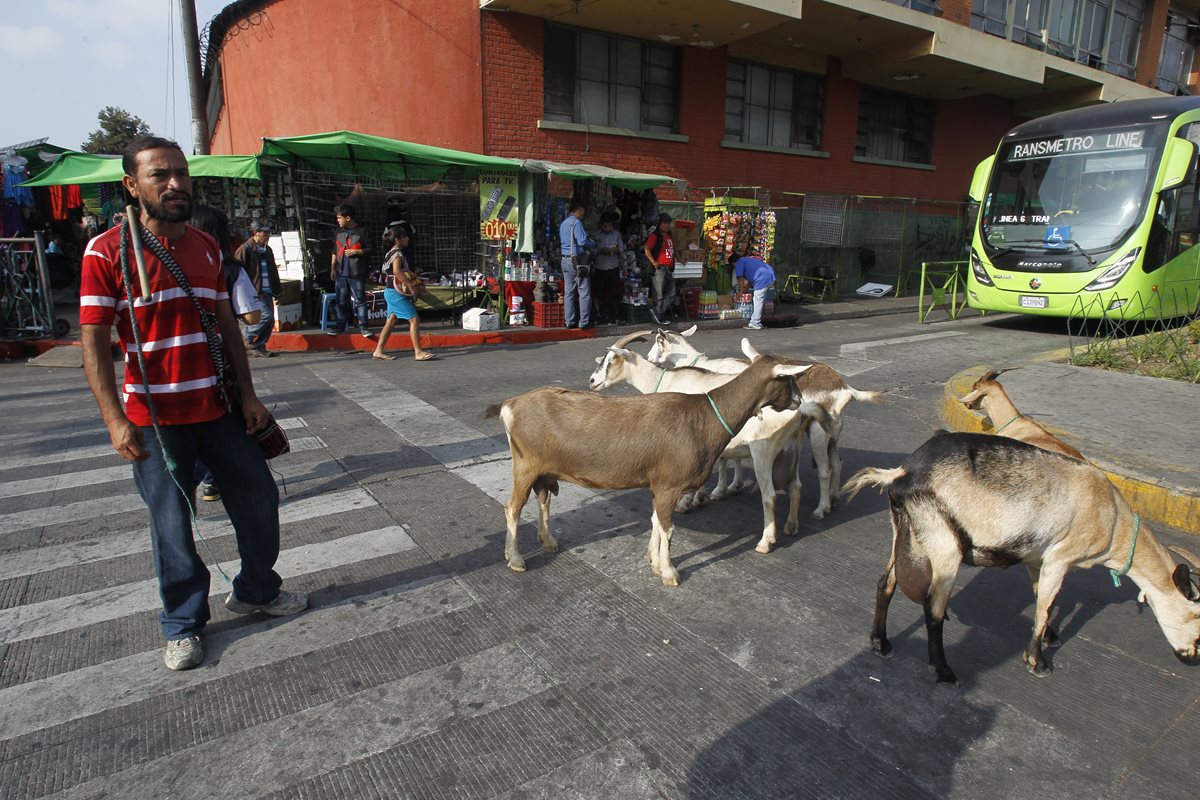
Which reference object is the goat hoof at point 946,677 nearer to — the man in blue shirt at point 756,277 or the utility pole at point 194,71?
the man in blue shirt at point 756,277

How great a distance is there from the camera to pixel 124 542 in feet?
14.7

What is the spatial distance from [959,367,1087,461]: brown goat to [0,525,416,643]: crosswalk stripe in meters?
3.72

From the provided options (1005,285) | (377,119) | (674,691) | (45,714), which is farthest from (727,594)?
(377,119)

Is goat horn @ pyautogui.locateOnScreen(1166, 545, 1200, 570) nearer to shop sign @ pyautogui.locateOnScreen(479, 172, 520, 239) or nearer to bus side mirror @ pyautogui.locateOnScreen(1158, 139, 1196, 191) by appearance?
bus side mirror @ pyautogui.locateOnScreen(1158, 139, 1196, 191)

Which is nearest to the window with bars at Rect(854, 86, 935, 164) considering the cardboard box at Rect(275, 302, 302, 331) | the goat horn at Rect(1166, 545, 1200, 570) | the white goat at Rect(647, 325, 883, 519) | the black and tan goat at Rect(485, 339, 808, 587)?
the cardboard box at Rect(275, 302, 302, 331)

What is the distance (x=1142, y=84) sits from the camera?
25.5 meters

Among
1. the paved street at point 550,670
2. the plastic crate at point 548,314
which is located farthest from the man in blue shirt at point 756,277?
the paved street at point 550,670

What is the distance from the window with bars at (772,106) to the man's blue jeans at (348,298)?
10635 mm

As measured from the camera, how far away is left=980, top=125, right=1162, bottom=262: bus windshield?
11399 mm

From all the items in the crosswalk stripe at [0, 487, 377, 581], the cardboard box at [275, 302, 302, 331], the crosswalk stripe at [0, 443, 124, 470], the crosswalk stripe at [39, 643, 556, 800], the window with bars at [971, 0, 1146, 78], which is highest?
the window with bars at [971, 0, 1146, 78]

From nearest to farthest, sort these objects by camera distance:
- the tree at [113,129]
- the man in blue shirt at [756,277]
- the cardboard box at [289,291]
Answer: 1. the cardboard box at [289,291]
2. the man in blue shirt at [756,277]
3. the tree at [113,129]

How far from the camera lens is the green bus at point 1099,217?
36.8 feet

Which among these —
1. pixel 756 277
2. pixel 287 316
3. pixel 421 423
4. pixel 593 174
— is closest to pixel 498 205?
pixel 593 174

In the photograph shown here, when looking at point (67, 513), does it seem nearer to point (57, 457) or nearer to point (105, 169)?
point (57, 457)
